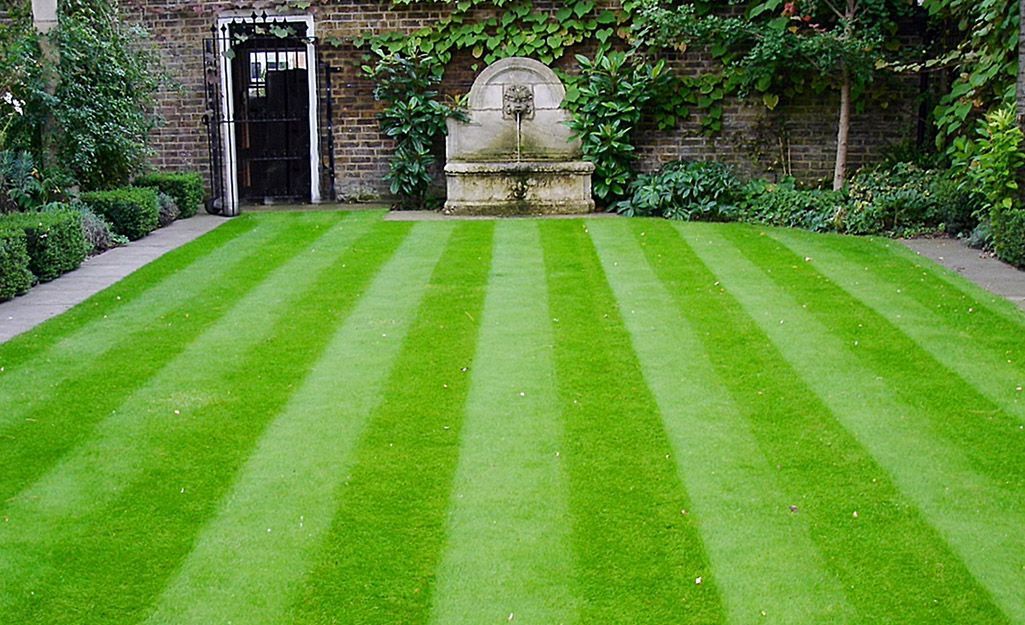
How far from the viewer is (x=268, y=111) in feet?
43.3

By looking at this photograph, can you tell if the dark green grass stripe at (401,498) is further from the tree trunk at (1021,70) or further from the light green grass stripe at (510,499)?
the tree trunk at (1021,70)

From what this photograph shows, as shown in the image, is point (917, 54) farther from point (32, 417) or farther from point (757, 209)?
point (32, 417)

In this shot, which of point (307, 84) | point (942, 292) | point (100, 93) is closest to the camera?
point (942, 292)

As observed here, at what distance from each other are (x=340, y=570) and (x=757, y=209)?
8654 millimetres

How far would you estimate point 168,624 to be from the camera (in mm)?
3033

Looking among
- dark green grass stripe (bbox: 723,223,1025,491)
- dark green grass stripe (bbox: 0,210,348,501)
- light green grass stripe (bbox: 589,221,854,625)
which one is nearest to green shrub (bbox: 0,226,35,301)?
dark green grass stripe (bbox: 0,210,348,501)

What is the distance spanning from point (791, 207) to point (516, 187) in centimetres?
283

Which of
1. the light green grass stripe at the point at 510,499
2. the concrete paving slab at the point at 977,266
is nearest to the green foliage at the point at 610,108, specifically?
the concrete paving slab at the point at 977,266

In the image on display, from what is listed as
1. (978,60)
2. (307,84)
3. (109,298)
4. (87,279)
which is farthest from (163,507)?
(307,84)

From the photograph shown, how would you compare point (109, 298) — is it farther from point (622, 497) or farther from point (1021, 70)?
point (1021, 70)

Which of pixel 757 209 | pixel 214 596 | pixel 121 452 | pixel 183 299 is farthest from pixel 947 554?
pixel 757 209

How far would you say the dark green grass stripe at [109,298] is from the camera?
5.95 m

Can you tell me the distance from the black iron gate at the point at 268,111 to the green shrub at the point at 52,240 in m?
3.96

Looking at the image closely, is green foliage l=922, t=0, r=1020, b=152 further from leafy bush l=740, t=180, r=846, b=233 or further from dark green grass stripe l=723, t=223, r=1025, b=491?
dark green grass stripe l=723, t=223, r=1025, b=491
